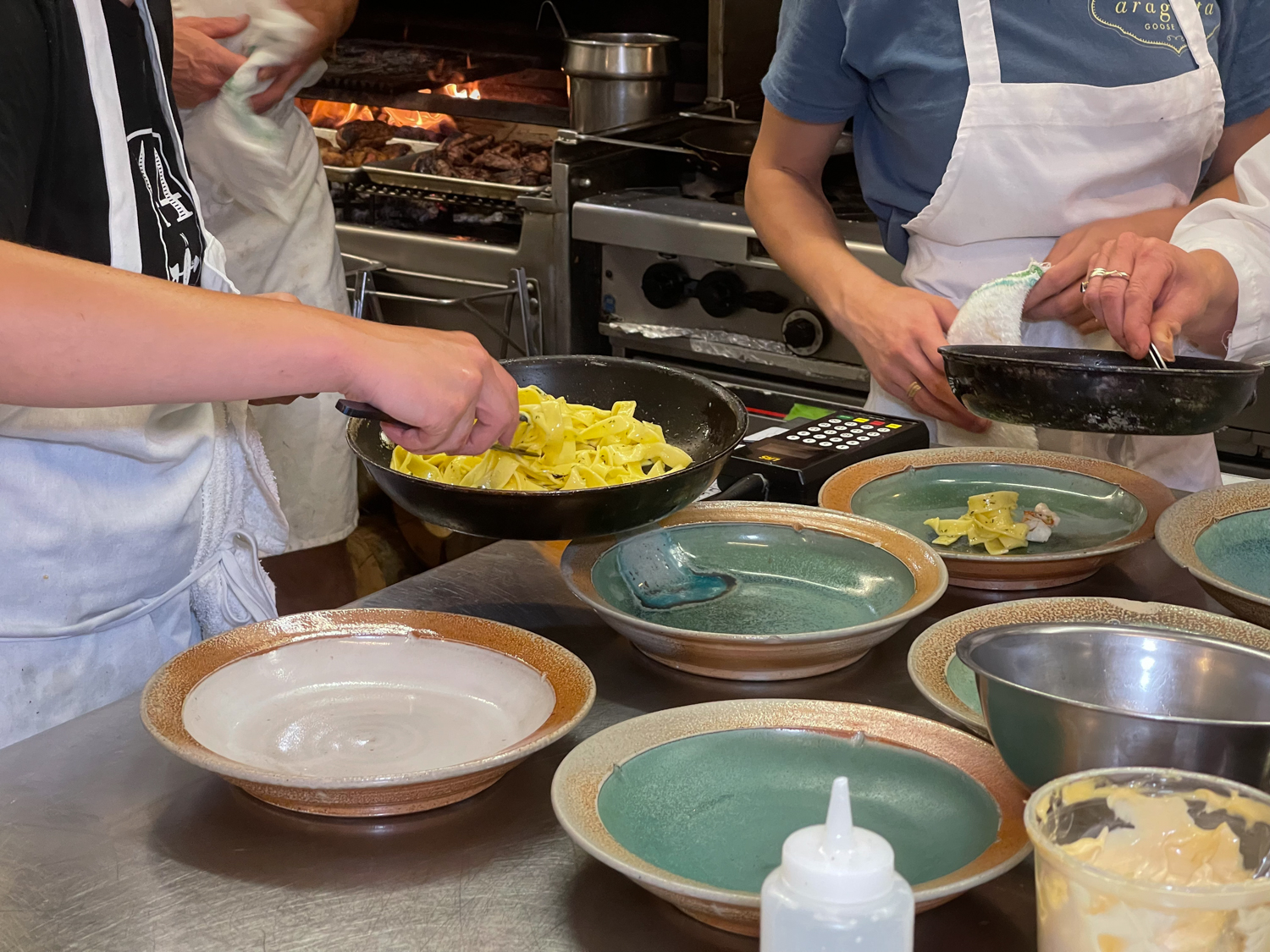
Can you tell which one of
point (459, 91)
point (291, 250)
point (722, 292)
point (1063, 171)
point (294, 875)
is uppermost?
point (459, 91)

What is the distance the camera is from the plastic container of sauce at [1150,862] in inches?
24.9

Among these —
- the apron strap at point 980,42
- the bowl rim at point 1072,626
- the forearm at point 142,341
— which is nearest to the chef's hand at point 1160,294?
the apron strap at point 980,42

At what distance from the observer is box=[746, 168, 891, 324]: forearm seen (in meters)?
1.87

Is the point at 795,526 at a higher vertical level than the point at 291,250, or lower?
lower

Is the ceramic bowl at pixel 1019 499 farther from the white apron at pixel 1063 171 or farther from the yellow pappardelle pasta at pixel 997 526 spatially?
the white apron at pixel 1063 171

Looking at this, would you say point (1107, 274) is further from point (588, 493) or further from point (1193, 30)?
point (588, 493)

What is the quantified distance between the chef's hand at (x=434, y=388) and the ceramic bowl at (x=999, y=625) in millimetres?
412

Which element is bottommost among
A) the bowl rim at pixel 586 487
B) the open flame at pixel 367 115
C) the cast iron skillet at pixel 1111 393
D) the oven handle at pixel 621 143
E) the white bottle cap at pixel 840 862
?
Result: the white bottle cap at pixel 840 862

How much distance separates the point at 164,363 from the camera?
931 millimetres

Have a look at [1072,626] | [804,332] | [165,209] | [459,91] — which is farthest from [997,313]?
[459,91]

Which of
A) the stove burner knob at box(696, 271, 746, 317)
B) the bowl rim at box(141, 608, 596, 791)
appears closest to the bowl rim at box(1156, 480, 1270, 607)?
the bowl rim at box(141, 608, 596, 791)

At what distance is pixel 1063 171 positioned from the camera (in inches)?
70.4

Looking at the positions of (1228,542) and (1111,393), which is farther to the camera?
(1228,542)

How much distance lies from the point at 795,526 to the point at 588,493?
1.02 ft
